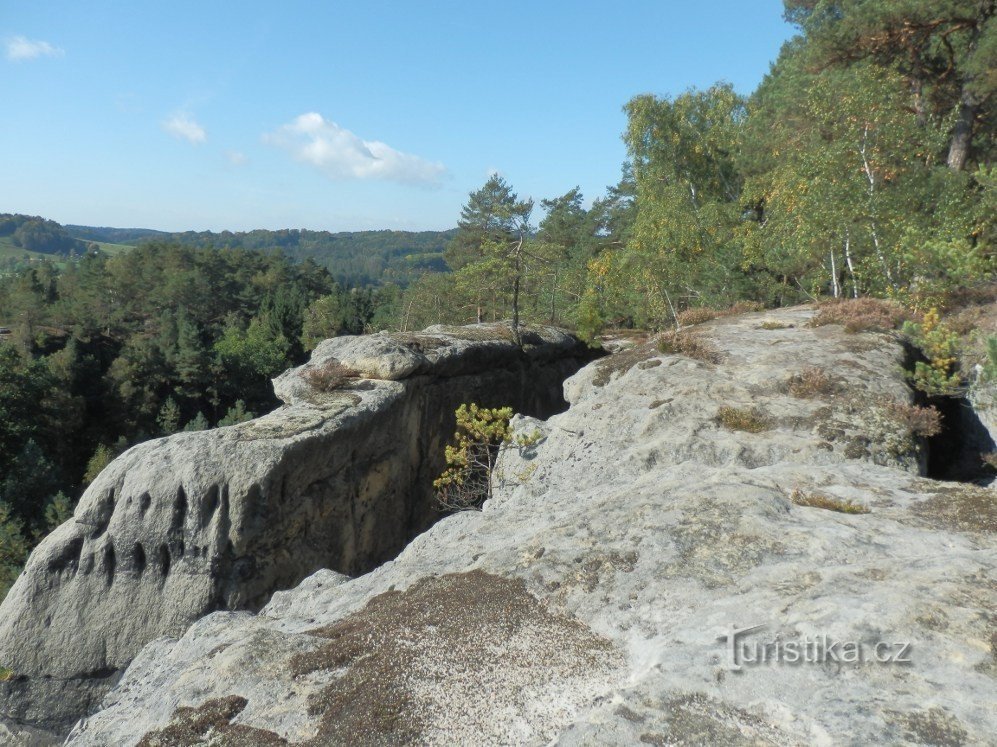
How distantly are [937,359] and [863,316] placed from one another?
13.6 ft

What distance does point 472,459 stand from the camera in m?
17.0

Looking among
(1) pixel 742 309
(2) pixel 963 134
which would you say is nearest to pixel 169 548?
(1) pixel 742 309

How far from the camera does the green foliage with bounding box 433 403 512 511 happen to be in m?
14.9

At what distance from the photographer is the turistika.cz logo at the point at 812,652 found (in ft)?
15.0

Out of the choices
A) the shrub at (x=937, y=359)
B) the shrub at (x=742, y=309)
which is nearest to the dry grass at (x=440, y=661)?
the shrub at (x=937, y=359)

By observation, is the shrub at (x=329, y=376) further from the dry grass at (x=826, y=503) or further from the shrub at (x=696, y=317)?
the dry grass at (x=826, y=503)

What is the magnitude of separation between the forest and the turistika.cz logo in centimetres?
1090

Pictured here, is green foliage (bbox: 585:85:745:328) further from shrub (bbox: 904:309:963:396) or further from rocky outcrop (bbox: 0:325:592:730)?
rocky outcrop (bbox: 0:325:592:730)

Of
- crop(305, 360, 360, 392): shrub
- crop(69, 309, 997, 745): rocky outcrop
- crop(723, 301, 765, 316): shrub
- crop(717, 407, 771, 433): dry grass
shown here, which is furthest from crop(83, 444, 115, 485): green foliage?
crop(717, 407, 771, 433): dry grass

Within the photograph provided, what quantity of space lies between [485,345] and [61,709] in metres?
15.1

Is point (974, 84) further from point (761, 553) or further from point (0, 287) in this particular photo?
point (0, 287)

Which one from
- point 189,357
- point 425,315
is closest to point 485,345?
point 425,315

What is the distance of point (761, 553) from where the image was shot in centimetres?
644

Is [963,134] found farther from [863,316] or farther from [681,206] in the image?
[681,206]
